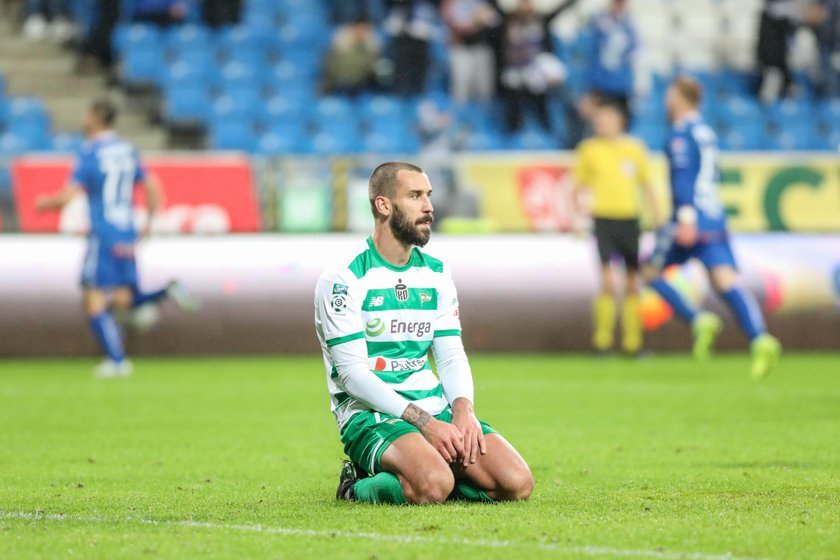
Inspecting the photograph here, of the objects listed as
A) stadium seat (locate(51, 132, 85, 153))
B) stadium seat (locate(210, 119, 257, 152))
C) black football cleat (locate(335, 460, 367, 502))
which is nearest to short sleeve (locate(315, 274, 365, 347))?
black football cleat (locate(335, 460, 367, 502))

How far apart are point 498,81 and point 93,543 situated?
597 inches

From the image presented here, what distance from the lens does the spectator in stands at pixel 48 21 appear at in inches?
763

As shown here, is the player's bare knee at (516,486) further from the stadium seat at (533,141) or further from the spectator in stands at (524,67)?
the spectator in stands at (524,67)

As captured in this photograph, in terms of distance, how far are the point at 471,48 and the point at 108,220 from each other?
281 inches

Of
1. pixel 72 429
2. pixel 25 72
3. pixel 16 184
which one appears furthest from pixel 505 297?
pixel 25 72

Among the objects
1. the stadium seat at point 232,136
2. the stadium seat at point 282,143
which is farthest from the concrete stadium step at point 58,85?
the stadium seat at point 282,143

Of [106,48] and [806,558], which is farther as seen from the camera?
[106,48]

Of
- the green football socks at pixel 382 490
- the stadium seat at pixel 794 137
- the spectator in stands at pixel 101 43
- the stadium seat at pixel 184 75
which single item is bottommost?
the green football socks at pixel 382 490

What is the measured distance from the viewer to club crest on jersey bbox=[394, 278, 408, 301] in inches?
230

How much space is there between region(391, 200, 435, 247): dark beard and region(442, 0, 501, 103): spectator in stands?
1339 centimetres

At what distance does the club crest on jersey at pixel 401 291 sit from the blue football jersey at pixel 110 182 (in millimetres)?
7546

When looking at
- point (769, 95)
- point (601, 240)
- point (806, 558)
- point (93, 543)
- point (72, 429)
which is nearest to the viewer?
point (806, 558)

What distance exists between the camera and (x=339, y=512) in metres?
5.46

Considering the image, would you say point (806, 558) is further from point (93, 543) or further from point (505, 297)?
point (505, 297)
